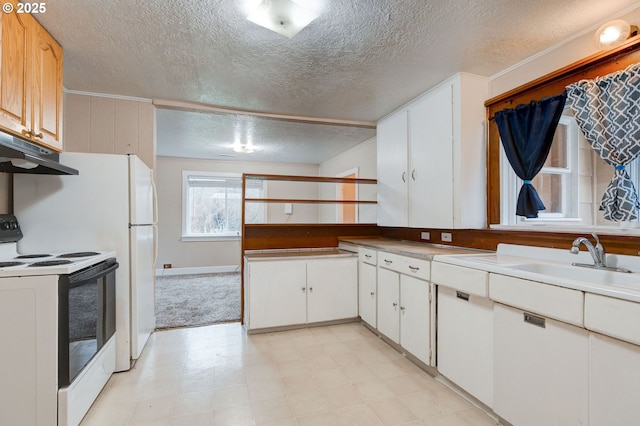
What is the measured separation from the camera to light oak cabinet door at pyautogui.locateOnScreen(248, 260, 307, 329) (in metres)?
2.95

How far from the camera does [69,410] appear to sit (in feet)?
5.04

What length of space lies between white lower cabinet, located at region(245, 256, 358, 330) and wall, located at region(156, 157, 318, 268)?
10.3ft

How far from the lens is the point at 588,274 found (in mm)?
1623

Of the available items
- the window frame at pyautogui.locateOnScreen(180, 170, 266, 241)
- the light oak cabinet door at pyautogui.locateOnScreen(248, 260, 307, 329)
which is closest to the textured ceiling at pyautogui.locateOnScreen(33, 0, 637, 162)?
the light oak cabinet door at pyautogui.locateOnScreen(248, 260, 307, 329)

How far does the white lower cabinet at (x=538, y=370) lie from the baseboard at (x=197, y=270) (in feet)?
16.6

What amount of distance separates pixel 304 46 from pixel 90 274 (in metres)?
1.97

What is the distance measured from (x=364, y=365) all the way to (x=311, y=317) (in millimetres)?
877

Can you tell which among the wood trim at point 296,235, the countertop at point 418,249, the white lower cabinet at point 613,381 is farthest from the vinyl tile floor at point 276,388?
the wood trim at point 296,235

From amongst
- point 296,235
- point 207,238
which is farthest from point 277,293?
point 207,238

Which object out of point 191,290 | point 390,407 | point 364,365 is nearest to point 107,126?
point 191,290

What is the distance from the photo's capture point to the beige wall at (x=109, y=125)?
2.74 m

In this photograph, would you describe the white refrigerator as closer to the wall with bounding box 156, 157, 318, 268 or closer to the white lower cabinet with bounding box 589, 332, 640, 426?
the white lower cabinet with bounding box 589, 332, 640, 426

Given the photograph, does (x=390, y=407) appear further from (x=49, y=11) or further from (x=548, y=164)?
(x=49, y=11)

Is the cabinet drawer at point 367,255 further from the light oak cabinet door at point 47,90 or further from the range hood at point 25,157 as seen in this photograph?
the light oak cabinet door at point 47,90
